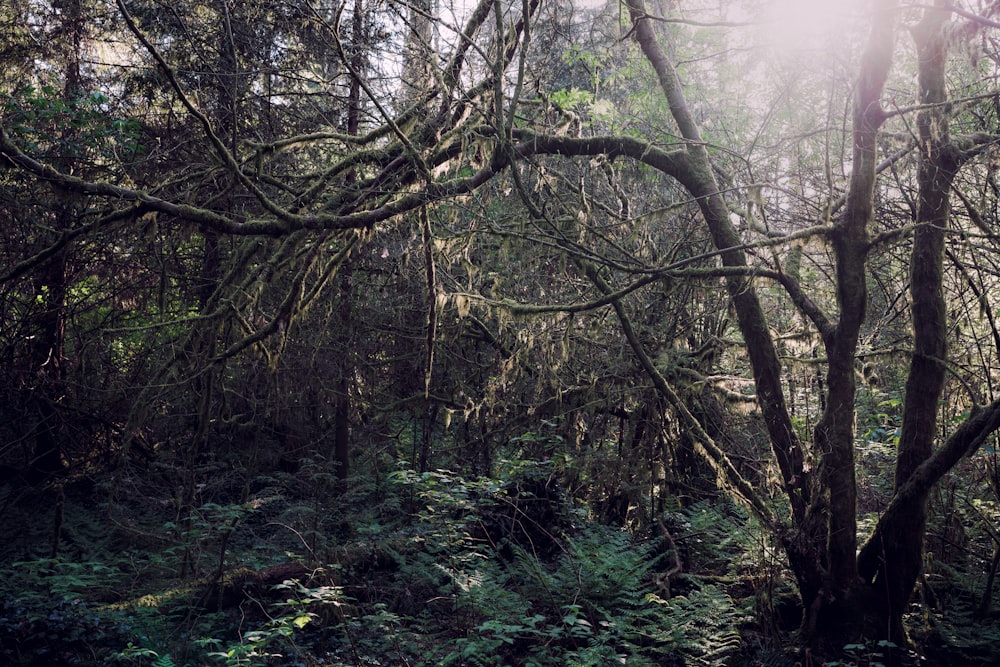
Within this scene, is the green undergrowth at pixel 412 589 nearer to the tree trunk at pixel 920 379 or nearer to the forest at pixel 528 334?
the forest at pixel 528 334

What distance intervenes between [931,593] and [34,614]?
23.2 ft

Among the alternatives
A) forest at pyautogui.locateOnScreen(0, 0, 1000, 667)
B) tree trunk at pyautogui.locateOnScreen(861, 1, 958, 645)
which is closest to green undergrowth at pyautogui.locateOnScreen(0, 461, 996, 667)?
forest at pyautogui.locateOnScreen(0, 0, 1000, 667)

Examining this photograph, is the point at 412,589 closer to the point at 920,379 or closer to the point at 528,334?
the point at 528,334

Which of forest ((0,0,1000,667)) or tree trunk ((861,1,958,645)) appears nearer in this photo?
tree trunk ((861,1,958,645))

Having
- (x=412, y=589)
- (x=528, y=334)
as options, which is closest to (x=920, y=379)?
(x=528, y=334)

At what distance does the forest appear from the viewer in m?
4.89

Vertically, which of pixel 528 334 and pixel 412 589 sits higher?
pixel 528 334

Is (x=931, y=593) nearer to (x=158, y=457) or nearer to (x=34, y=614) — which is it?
(x=34, y=614)

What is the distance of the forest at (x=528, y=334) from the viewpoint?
4.89 metres

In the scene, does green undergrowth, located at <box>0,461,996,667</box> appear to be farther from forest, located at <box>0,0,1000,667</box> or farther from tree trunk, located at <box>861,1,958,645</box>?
tree trunk, located at <box>861,1,958,645</box>

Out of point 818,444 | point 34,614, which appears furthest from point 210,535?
point 818,444

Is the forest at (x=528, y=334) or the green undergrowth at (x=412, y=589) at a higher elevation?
the forest at (x=528, y=334)

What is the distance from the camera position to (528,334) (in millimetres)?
6438

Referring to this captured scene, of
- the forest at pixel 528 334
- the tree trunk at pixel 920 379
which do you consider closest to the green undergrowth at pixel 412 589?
the forest at pixel 528 334
